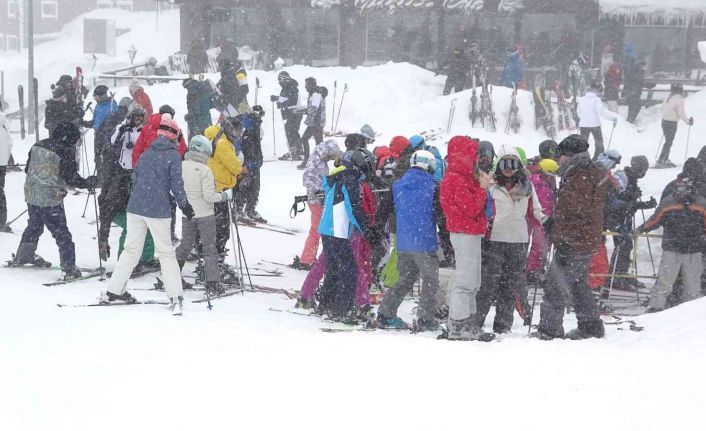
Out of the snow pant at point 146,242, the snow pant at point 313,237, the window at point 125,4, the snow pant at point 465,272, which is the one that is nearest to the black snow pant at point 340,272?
the snow pant at point 465,272

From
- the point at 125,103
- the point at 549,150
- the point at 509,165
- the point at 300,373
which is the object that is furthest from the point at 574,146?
the point at 125,103

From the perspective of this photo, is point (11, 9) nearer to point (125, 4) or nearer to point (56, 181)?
point (125, 4)

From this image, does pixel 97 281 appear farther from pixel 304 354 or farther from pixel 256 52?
pixel 256 52

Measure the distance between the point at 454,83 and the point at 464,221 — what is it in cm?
1763

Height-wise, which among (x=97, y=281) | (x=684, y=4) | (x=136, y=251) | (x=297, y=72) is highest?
(x=684, y=4)

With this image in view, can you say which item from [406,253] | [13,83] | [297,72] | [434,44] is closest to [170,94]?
[297,72]

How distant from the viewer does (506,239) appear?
24.4 ft

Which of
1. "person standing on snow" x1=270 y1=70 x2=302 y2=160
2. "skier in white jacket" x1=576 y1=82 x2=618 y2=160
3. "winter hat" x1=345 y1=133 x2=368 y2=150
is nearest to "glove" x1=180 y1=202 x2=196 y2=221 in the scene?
"winter hat" x1=345 y1=133 x2=368 y2=150

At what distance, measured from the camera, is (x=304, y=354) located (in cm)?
652

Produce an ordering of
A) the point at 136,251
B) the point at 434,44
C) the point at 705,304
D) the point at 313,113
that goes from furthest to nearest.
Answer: the point at 434,44, the point at 313,113, the point at 136,251, the point at 705,304

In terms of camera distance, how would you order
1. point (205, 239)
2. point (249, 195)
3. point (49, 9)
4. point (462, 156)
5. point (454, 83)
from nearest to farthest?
point (462, 156), point (205, 239), point (249, 195), point (454, 83), point (49, 9)

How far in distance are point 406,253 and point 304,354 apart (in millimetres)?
1529

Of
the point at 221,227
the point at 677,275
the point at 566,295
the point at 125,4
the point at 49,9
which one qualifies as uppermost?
the point at 125,4

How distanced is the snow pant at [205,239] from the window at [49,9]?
55.8 metres
